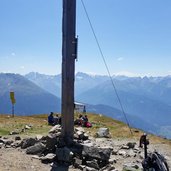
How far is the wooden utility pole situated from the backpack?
7.55m

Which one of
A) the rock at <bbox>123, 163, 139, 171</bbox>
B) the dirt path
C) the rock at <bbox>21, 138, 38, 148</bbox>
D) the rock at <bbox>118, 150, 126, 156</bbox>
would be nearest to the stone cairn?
the rock at <bbox>21, 138, 38, 148</bbox>

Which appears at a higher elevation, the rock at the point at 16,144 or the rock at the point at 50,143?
the rock at the point at 50,143

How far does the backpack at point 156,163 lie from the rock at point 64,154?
5.39 m

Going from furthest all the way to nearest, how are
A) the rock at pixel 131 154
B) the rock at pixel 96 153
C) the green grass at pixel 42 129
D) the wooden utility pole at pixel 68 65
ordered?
the green grass at pixel 42 129 < the rock at pixel 131 154 < the wooden utility pole at pixel 68 65 < the rock at pixel 96 153

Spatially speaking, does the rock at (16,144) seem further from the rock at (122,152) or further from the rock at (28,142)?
the rock at (122,152)

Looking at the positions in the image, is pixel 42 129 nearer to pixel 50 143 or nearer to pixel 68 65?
pixel 50 143

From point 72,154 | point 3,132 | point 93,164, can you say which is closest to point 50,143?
point 72,154

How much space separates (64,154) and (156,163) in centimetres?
640

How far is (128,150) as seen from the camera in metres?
24.3

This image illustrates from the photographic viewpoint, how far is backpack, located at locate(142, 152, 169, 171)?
13.9m

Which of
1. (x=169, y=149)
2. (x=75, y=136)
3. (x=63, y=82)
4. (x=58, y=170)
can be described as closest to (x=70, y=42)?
(x=63, y=82)

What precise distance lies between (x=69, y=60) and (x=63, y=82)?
139 cm

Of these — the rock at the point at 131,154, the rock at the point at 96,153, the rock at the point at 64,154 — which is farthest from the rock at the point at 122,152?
the rock at the point at 64,154

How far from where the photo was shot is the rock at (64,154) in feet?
63.2
